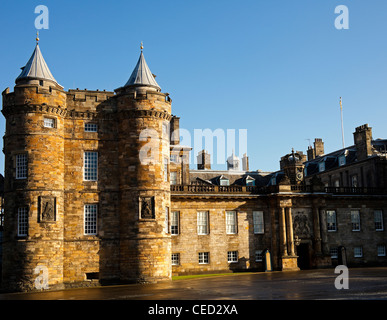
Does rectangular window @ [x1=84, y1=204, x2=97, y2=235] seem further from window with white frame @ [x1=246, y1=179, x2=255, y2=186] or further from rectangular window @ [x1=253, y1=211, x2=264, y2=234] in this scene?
window with white frame @ [x1=246, y1=179, x2=255, y2=186]

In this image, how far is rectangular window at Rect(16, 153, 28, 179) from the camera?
32.6 meters

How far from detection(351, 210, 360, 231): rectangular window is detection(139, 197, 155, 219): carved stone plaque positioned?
2372cm

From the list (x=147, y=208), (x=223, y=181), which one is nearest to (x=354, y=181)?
(x=223, y=181)

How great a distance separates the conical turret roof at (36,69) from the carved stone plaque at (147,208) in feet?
36.7

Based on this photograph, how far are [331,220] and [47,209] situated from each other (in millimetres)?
28427

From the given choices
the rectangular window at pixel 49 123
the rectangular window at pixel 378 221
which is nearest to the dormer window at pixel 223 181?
the rectangular window at pixel 378 221

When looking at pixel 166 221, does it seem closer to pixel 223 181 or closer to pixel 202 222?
pixel 202 222

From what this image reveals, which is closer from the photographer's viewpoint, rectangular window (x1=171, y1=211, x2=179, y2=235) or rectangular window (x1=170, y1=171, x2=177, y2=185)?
rectangular window (x1=171, y1=211, x2=179, y2=235)

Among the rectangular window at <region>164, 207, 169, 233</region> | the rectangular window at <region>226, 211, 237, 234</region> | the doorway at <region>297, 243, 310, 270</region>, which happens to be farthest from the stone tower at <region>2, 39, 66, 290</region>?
the doorway at <region>297, 243, 310, 270</region>
